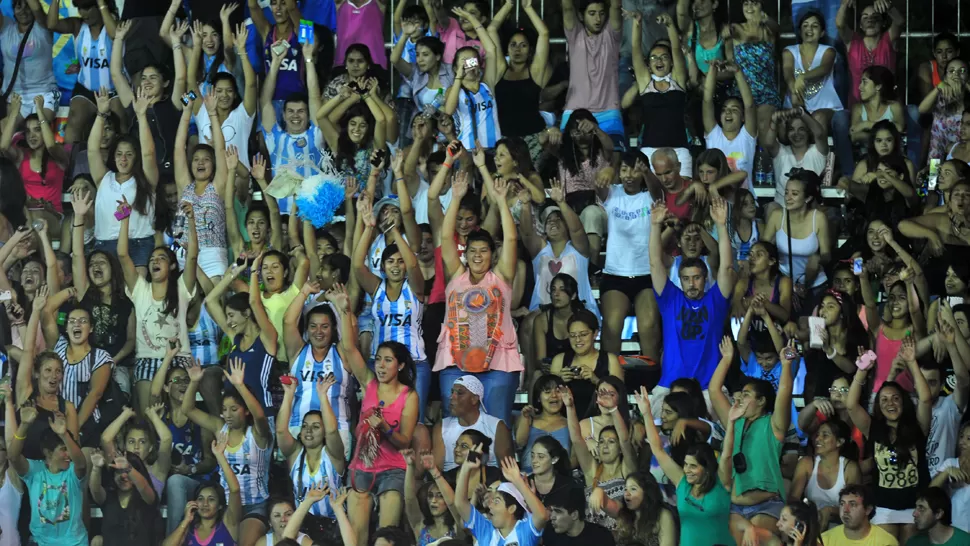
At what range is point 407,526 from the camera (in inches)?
385

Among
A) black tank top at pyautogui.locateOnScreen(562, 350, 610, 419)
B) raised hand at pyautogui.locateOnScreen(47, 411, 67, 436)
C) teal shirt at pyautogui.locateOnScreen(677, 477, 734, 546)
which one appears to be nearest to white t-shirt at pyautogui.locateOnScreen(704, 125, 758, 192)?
black tank top at pyautogui.locateOnScreen(562, 350, 610, 419)

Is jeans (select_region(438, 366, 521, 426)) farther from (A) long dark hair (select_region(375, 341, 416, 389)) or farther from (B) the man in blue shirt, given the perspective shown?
(B) the man in blue shirt

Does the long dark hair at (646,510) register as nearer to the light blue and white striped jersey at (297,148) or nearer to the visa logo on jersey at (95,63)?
the light blue and white striped jersey at (297,148)

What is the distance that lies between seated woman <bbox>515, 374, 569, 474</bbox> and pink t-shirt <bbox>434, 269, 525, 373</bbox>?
0.66 ft

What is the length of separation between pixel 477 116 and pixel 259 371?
2.15 metres

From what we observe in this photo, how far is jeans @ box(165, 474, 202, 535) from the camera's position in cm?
1010

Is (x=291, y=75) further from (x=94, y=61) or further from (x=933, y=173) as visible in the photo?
(x=933, y=173)

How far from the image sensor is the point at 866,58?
11.0m

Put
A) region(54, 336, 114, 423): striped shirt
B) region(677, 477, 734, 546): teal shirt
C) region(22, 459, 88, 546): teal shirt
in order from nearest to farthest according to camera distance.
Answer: region(677, 477, 734, 546): teal shirt < region(22, 459, 88, 546): teal shirt < region(54, 336, 114, 423): striped shirt

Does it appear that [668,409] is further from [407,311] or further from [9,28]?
[9,28]

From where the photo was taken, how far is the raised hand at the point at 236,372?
10.2m

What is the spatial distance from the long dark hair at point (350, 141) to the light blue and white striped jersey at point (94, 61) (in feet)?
5.44

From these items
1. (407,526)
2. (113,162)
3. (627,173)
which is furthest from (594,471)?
(113,162)

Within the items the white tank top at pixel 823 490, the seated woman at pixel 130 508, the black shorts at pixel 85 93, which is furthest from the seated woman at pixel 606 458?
the black shorts at pixel 85 93
